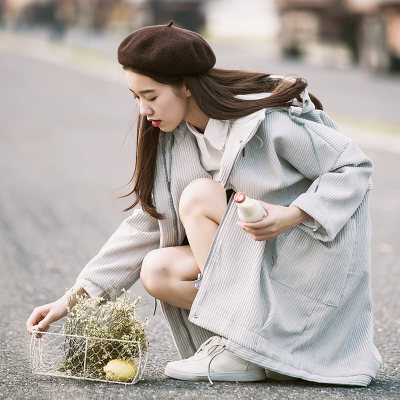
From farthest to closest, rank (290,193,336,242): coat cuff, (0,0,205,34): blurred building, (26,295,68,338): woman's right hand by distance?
(0,0,205,34): blurred building
(26,295,68,338): woman's right hand
(290,193,336,242): coat cuff

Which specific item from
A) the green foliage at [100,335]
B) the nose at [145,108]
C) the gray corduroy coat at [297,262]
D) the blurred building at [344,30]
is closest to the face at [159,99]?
the nose at [145,108]

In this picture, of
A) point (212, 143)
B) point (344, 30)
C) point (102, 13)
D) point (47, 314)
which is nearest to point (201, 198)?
point (212, 143)

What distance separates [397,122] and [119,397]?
28.1ft

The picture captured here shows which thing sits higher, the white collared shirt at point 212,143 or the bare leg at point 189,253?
the white collared shirt at point 212,143

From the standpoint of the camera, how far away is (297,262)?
291cm

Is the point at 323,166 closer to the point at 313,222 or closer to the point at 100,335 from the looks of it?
the point at 313,222

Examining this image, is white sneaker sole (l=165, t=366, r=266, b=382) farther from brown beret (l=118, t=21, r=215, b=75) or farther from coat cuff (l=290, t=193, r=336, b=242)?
brown beret (l=118, t=21, r=215, b=75)

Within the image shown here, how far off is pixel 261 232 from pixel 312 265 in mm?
237

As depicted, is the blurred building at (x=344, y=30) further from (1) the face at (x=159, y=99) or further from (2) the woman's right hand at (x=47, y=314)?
(2) the woman's right hand at (x=47, y=314)

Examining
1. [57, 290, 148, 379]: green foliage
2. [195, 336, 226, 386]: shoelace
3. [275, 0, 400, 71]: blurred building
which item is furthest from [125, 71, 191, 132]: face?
[275, 0, 400, 71]: blurred building

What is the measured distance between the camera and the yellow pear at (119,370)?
2.91 metres

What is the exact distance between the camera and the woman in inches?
112

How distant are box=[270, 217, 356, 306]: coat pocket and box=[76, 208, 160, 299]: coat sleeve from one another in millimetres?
477

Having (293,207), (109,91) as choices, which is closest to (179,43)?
(293,207)
